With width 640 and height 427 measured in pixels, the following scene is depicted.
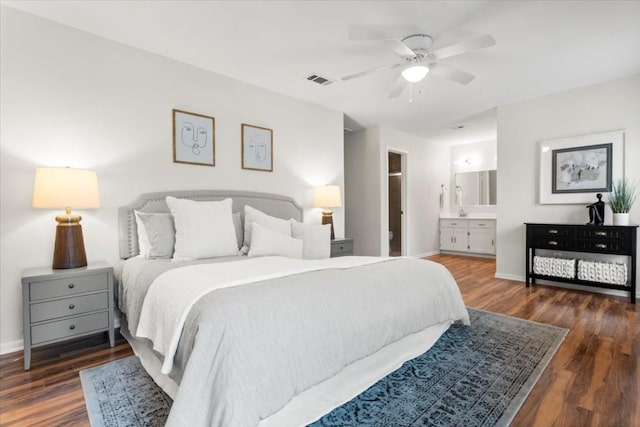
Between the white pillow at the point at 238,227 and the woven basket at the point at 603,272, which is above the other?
the white pillow at the point at 238,227

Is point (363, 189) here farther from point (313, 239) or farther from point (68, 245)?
point (68, 245)

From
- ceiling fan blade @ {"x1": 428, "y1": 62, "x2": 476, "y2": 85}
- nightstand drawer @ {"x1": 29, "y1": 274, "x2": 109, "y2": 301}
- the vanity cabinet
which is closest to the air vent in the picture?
ceiling fan blade @ {"x1": 428, "y1": 62, "x2": 476, "y2": 85}

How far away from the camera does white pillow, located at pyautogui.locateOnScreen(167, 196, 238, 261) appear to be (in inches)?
100

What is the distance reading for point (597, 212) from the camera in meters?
3.66

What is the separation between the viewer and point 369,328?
5.60ft

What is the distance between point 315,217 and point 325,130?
130cm

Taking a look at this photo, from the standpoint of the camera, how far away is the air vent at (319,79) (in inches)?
138

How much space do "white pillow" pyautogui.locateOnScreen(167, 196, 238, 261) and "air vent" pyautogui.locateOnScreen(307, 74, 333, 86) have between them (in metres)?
1.82

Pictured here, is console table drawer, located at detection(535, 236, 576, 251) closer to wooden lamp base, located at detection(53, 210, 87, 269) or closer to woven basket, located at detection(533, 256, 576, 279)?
woven basket, located at detection(533, 256, 576, 279)

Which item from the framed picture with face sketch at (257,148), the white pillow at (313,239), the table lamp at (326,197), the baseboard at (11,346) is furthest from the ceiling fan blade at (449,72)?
the baseboard at (11,346)

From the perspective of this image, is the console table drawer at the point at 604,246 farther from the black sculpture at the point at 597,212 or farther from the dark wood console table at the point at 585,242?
the black sculpture at the point at 597,212

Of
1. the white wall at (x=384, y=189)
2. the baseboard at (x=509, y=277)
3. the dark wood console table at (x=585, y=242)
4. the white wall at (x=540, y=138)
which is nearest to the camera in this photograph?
the dark wood console table at (x=585, y=242)

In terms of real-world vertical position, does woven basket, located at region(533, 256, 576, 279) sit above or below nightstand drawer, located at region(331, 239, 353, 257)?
below

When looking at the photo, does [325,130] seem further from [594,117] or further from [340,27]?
[594,117]
